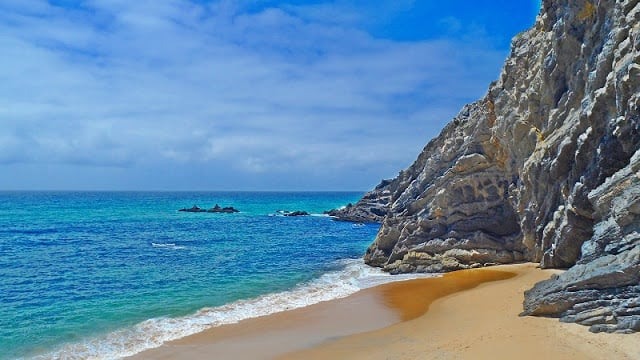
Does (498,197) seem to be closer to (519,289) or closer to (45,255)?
(519,289)

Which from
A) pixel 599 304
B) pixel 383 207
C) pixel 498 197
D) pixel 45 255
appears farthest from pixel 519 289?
pixel 383 207

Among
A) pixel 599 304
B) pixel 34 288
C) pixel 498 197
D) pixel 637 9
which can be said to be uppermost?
pixel 637 9

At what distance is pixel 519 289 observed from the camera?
22781mm

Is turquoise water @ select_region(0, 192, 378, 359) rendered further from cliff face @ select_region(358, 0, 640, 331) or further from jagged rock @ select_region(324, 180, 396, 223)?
jagged rock @ select_region(324, 180, 396, 223)

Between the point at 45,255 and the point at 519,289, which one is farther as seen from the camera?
the point at 45,255

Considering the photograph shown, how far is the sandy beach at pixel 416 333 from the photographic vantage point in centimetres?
1482

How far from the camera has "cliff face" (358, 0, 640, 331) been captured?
651 inches

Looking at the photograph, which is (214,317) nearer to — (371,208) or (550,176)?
(550,176)

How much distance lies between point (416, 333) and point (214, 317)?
948cm

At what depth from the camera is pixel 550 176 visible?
24484 millimetres

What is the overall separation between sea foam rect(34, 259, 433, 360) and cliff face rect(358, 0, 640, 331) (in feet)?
15.4

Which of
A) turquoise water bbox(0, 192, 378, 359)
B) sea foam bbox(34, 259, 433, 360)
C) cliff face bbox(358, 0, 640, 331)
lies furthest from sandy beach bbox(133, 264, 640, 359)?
turquoise water bbox(0, 192, 378, 359)

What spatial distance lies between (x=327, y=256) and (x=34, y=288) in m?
22.8

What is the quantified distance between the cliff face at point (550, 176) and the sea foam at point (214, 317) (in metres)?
4.70
